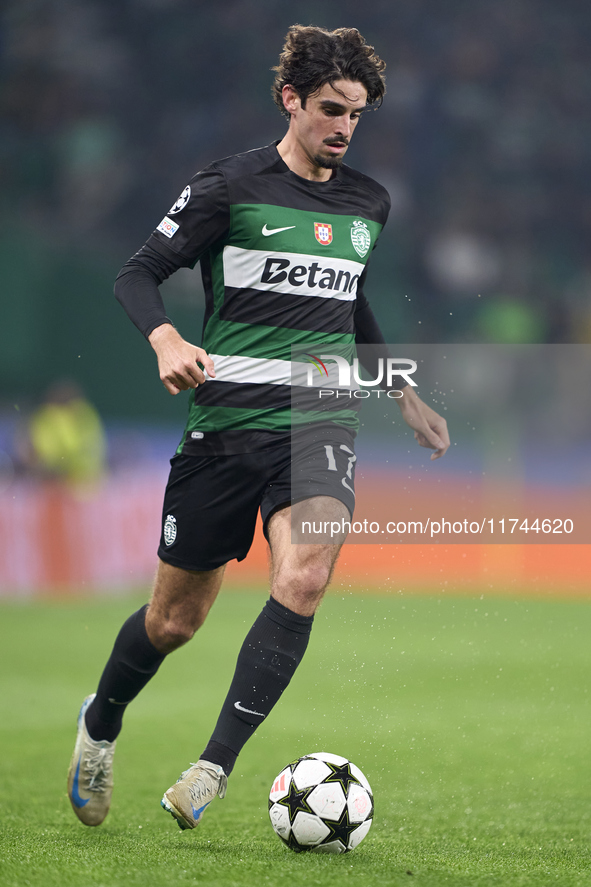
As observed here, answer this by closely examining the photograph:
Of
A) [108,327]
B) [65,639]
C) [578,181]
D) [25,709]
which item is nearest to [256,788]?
[25,709]

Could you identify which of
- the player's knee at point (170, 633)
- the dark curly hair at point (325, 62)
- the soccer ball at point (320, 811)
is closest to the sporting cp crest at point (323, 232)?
the dark curly hair at point (325, 62)

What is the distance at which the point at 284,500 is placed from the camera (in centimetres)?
280

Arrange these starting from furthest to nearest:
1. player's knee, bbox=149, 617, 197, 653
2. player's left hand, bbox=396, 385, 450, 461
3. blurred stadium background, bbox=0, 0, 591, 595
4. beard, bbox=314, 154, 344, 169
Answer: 1. blurred stadium background, bbox=0, 0, 591, 595
2. player's left hand, bbox=396, 385, 450, 461
3. player's knee, bbox=149, 617, 197, 653
4. beard, bbox=314, 154, 344, 169

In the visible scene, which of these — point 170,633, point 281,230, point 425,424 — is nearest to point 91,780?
point 170,633

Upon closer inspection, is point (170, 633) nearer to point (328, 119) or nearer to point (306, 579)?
point (306, 579)

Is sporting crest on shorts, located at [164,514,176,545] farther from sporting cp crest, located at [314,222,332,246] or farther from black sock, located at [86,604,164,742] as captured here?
sporting cp crest, located at [314,222,332,246]

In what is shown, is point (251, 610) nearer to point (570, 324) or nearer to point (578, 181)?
point (570, 324)

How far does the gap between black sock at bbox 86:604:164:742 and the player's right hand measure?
94 cm

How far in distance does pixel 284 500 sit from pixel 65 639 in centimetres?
504

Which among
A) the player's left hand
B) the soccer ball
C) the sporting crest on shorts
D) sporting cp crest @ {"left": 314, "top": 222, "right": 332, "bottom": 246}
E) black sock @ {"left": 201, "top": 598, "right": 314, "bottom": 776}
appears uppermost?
sporting cp crest @ {"left": 314, "top": 222, "right": 332, "bottom": 246}

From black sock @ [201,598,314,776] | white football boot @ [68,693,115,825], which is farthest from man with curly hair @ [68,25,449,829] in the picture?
white football boot @ [68,693,115,825]

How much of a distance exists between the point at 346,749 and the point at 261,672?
235cm

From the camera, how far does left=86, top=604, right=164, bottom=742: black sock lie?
3240 millimetres

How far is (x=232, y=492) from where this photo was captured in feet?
9.65
